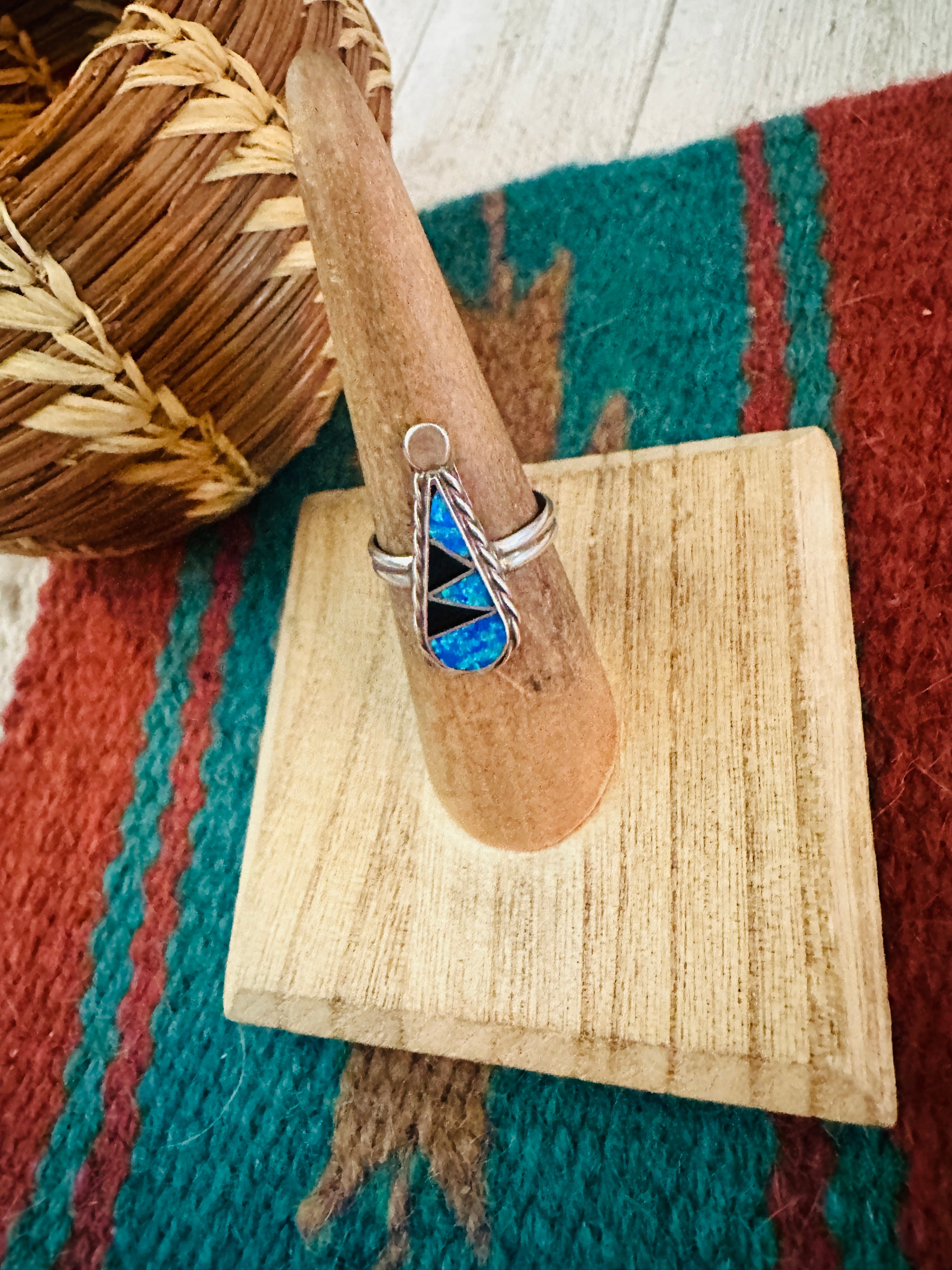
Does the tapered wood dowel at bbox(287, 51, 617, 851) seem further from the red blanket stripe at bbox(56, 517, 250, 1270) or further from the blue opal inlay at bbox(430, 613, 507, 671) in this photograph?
the red blanket stripe at bbox(56, 517, 250, 1270)

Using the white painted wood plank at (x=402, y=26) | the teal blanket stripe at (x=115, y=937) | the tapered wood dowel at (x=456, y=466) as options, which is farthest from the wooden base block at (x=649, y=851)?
the white painted wood plank at (x=402, y=26)

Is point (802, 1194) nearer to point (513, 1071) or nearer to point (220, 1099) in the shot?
point (513, 1071)

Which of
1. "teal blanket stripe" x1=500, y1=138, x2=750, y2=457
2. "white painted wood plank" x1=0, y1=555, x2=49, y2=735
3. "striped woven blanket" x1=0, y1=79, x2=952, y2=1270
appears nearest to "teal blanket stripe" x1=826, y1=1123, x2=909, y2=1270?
"striped woven blanket" x1=0, y1=79, x2=952, y2=1270

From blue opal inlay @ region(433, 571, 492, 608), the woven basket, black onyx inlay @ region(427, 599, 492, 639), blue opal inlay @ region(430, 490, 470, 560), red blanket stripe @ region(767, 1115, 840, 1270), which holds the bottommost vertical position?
red blanket stripe @ region(767, 1115, 840, 1270)

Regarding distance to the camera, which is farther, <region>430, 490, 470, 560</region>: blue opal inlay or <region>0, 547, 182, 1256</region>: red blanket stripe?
<region>0, 547, 182, 1256</region>: red blanket stripe

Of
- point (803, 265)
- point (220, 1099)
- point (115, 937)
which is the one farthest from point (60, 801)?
point (803, 265)

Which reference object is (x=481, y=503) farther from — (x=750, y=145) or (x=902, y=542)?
(x=750, y=145)
